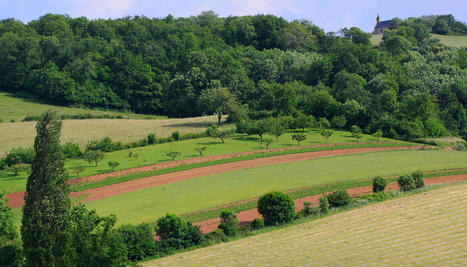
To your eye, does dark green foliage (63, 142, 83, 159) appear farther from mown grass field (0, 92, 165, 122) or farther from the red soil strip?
mown grass field (0, 92, 165, 122)

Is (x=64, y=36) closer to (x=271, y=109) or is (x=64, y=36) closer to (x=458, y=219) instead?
(x=271, y=109)

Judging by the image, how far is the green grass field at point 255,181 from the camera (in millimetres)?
33969

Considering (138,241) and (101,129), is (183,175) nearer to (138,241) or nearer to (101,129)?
(138,241)

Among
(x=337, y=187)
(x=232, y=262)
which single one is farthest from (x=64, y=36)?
(x=232, y=262)

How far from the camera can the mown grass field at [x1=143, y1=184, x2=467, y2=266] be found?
22.7 meters

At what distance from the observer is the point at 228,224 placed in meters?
27.6

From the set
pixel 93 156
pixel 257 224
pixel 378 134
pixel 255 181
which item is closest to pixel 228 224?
pixel 257 224

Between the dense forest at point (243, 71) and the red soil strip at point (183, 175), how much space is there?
18034mm

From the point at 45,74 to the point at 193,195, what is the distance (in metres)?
74.6

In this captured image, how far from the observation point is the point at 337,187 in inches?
1484

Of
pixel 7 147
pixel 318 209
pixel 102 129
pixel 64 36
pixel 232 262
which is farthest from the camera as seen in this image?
pixel 64 36

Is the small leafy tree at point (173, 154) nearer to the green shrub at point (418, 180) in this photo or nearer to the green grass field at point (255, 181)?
the green grass field at point (255, 181)

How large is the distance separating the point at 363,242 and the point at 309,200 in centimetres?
957

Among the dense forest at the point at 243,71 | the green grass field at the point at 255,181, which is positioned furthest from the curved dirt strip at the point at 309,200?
the dense forest at the point at 243,71
